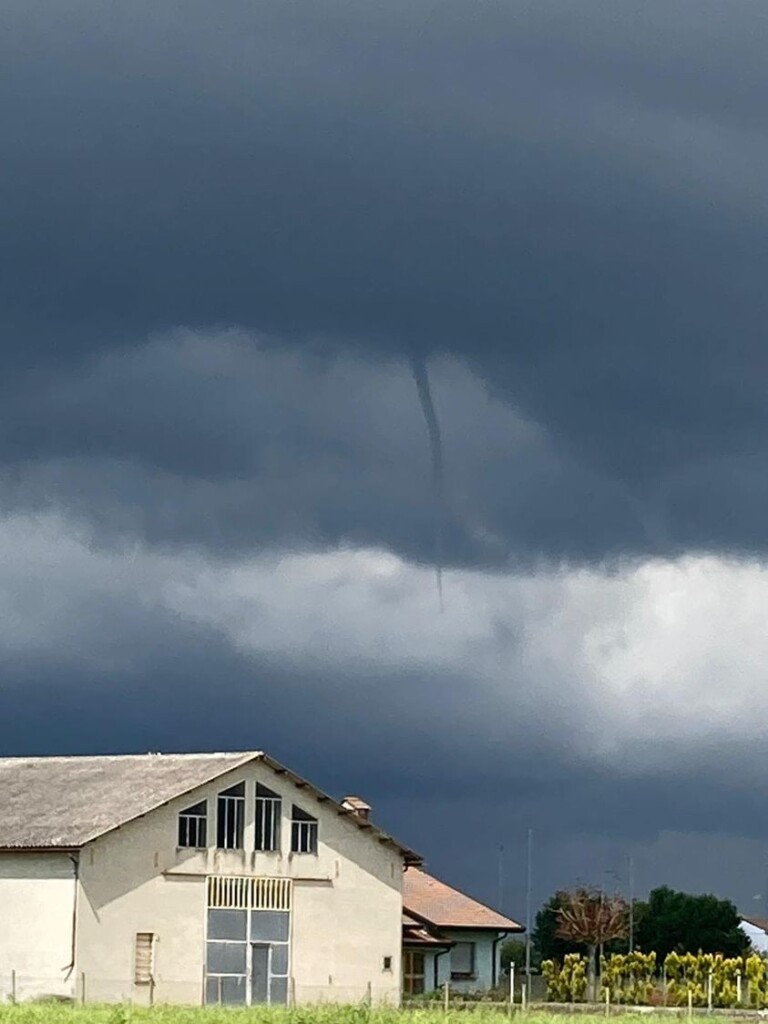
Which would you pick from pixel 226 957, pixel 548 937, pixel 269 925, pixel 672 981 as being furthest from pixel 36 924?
pixel 548 937

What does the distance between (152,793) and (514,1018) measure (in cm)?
2302

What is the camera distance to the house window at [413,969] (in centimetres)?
8856

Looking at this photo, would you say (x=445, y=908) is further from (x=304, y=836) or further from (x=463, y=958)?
(x=304, y=836)

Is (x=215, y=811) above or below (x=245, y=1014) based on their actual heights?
above

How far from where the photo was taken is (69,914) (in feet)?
226

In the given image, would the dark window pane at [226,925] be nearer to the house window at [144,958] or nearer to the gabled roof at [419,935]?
the house window at [144,958]

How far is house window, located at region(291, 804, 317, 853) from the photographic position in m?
75.8

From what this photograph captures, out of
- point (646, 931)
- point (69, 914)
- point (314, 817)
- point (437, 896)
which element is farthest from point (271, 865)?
point (646, 931)

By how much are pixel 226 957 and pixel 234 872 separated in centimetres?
293

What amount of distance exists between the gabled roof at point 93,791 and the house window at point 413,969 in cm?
1051

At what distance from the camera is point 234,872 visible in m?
73.8

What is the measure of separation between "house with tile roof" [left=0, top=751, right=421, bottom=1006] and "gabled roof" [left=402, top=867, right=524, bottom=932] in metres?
13.5

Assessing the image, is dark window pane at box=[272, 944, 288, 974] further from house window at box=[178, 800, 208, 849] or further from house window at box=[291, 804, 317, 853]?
house window at box=[178, 800, 208, 849]

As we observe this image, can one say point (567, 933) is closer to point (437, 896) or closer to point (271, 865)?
point (437, 896)
